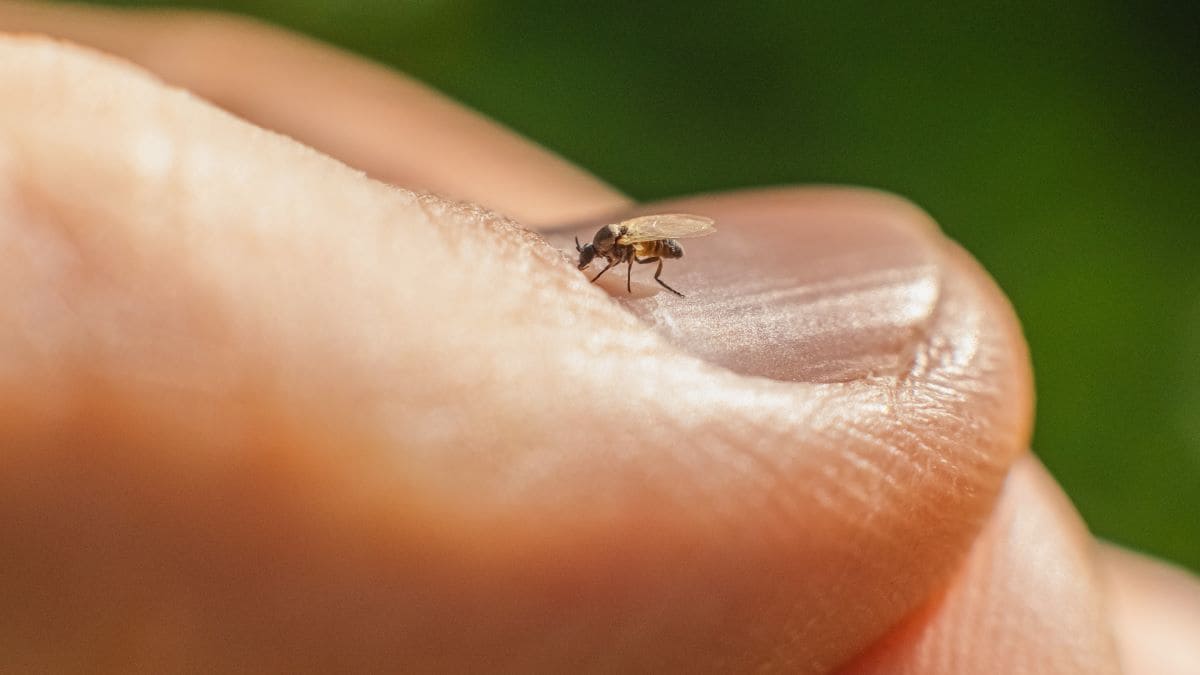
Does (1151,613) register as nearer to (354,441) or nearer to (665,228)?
(665,228)

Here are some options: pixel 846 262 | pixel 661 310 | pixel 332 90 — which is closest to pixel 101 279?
pixel 661 310

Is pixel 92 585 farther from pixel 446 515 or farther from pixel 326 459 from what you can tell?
pixel 446 515

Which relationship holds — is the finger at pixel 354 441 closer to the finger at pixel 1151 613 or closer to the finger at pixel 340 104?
the finger at pixel 1151 613

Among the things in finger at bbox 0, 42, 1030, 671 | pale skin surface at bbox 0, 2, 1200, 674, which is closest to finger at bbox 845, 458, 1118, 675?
pale skin surface at bbox 0, 2, 1200, 674

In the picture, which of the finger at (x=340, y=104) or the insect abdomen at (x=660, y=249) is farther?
the finger at (x=340, y=104)

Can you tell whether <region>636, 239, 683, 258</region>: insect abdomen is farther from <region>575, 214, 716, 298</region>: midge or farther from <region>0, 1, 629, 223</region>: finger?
<region>0, 1, 629, 223</region>: finger

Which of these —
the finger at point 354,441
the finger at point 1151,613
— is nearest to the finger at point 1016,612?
the finger at point 354,441

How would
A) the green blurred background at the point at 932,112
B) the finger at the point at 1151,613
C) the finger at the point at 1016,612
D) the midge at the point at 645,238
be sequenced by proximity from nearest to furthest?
the finger at the point at 1016,612 → the midge at the point at 645,238 → the finger at the point at 1151,613 → the green blurred background at the point at 932,112
